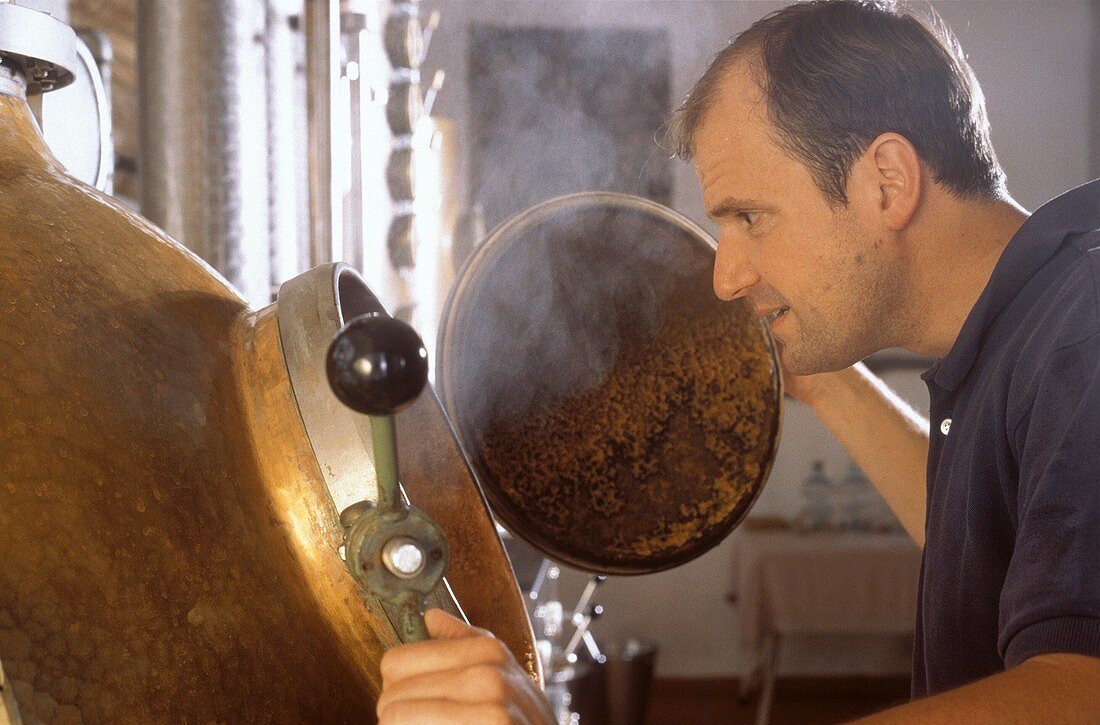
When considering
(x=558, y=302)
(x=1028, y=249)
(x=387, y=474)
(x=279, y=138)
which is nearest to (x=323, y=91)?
(x=279, y=138)

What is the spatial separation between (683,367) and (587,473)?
157 millimetres

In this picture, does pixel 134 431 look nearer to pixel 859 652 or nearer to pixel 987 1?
pixel 987 1

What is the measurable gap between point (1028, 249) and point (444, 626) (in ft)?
2.28

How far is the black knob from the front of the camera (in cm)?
45

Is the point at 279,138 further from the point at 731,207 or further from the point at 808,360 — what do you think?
the point at 808,360

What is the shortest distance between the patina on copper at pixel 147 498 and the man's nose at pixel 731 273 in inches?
21.9

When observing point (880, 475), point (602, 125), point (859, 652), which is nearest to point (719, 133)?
point (880, 475)

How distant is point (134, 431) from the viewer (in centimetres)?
54

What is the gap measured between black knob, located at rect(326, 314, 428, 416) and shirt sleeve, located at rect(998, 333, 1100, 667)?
1.50 ft

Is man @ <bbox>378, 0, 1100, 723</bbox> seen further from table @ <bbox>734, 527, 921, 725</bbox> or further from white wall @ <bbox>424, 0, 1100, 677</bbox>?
table @ <bbox>734, 527, 921, 725</bbox>

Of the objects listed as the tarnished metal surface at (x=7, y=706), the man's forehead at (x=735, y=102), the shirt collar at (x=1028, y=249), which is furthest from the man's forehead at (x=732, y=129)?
the tarnished metal surface at (x=7, y=706)

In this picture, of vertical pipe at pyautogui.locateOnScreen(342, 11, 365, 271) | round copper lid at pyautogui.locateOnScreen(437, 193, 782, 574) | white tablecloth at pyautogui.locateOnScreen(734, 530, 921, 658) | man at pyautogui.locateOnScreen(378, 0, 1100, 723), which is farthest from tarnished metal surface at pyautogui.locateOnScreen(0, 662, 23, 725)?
white tablecloth at pyautogui.locateOnScreen(734, 530, 921, 658)

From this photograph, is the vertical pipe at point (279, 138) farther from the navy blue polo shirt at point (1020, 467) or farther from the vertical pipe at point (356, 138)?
the navy blue polo shirt at point (1020, 467)

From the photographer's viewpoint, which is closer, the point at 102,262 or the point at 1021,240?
the point at 102,262
